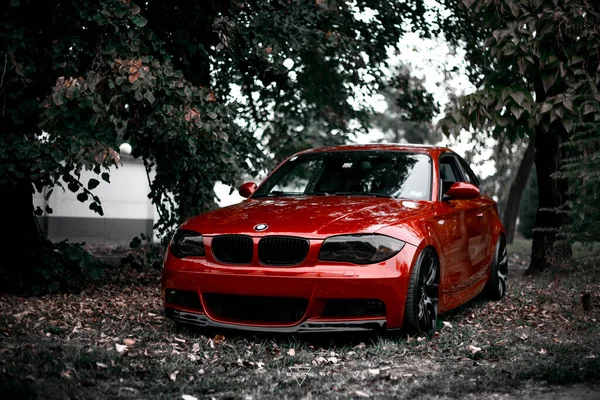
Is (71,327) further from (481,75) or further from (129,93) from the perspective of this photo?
(481,75)

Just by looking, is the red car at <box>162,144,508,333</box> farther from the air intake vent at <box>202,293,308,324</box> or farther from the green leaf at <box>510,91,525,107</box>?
the green leaf at <box>510,91,525,107</box>

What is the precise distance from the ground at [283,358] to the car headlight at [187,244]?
2.19 ft

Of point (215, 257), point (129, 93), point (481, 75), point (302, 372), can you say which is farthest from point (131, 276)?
point (481, 75)

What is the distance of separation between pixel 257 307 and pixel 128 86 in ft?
8.80

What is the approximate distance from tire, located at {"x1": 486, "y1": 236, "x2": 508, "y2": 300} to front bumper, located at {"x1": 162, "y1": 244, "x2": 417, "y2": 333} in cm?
298

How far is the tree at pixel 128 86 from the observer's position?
744 centimetres

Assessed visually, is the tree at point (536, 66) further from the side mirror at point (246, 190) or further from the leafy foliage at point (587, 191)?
the side mirror at point (246, 190)

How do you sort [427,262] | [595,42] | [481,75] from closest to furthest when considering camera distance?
[427,262]
[595,42]
[481,75]

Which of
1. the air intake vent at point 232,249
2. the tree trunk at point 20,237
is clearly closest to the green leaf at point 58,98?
the tree trunk at point 20,237

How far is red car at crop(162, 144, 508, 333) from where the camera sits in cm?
587

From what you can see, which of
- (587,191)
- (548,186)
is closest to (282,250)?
(587,191)

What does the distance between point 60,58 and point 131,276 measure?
3.56m

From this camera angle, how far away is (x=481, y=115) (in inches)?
409

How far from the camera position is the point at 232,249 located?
6.16 metres
